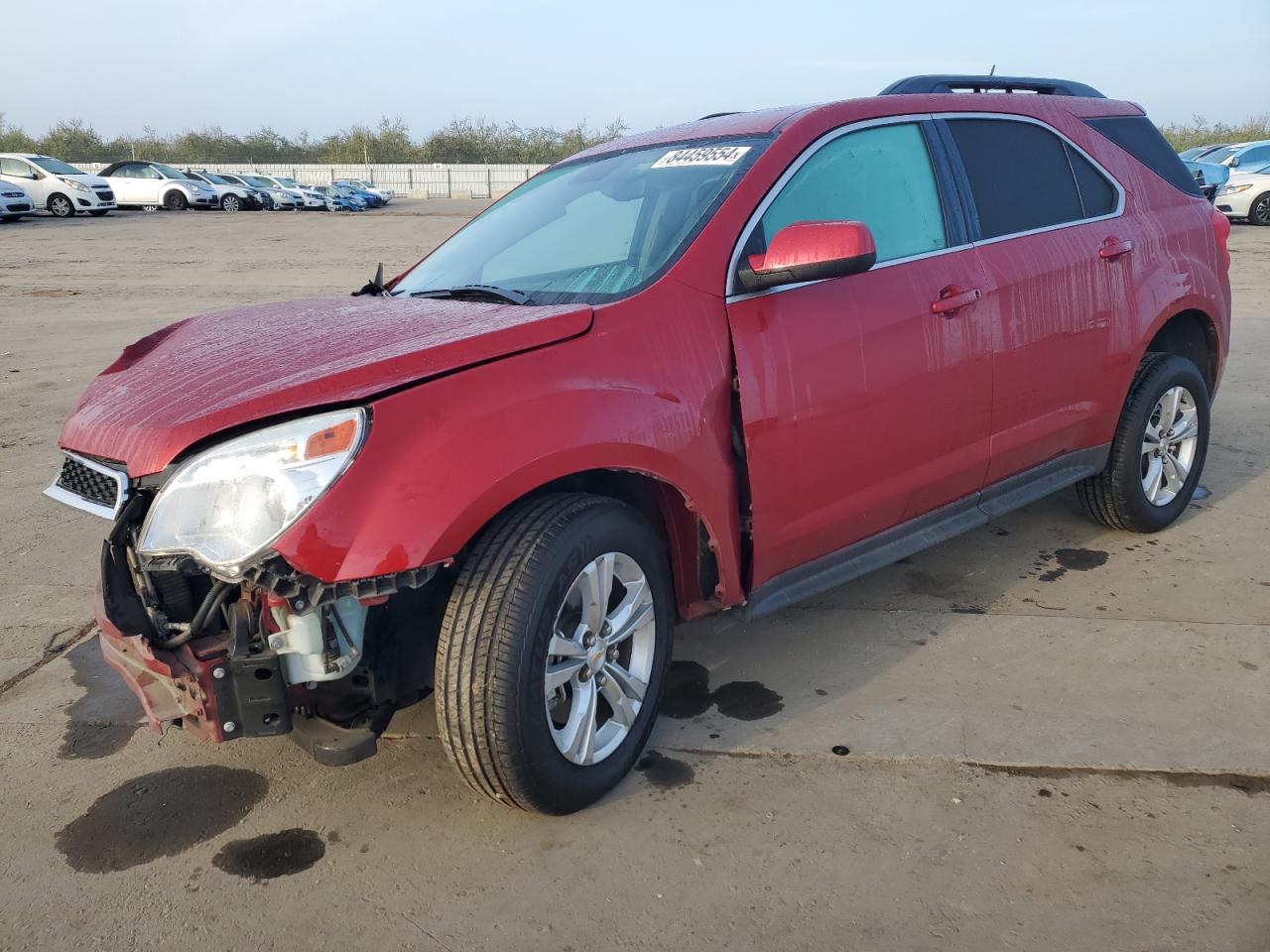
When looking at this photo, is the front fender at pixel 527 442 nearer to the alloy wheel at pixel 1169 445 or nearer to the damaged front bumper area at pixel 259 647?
the damaged front bumper area at pixel 259 647

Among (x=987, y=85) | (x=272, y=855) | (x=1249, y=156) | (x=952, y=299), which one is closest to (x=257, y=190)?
(x=1249, y=156)

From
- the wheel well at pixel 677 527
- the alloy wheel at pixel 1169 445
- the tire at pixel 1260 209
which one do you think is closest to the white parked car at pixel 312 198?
the tire at pixel 1260 209

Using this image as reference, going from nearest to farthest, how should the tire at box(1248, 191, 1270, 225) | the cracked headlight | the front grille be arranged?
the cracked headlight → the front grille → the tire at box(1248, 191, 1270, 225)

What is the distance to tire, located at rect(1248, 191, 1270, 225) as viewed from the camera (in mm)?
19969

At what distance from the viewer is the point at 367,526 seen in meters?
2.25

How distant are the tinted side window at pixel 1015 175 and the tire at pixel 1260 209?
63.0 feet

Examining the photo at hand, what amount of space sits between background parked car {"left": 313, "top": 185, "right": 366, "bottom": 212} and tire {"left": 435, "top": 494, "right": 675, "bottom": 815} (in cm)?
3749

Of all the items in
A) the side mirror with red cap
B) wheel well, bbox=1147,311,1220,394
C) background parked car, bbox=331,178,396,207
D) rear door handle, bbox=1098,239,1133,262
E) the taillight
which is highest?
background parked car, bbox=331,178,396,207

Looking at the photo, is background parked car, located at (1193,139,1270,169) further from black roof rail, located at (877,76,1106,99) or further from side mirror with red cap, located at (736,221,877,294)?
side mirror with red cap, located at (736,221,877,294)

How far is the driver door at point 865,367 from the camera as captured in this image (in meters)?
2.98

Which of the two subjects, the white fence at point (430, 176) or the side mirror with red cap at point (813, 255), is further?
the white fence at point (430, 176)

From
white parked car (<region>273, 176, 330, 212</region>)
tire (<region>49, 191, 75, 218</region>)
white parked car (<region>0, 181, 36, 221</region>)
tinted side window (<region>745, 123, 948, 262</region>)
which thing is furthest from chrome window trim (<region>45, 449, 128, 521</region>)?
white parked car (<region>273, 176, 330, 212</region>)

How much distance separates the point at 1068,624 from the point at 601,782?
6.38 ft

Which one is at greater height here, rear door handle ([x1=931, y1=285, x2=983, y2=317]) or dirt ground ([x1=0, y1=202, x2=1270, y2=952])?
rear door handle ([x1=931, y1=285, x2=983, y2=317])
